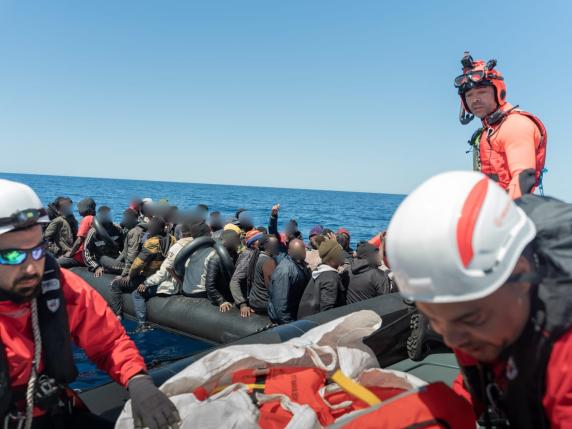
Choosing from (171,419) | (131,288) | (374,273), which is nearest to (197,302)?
(131,288)

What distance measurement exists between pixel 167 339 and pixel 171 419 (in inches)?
209

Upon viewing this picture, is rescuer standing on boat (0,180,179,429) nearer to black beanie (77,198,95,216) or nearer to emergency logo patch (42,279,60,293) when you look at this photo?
emergency logo patch (42,279,60,293)

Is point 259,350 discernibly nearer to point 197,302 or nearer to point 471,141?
point 471,141

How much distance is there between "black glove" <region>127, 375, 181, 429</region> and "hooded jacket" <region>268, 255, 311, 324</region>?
364 centimetres

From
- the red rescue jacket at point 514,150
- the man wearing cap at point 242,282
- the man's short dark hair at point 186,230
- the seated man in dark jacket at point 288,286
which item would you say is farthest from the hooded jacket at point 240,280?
the red rescue jacket at point 514,150

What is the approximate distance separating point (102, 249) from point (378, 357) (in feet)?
24.1

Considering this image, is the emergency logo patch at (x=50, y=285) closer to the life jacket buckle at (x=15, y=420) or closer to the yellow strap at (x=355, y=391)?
the life jacket buckle at (x=15, y=420)

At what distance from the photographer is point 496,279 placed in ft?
3.37

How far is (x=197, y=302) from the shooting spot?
703 centimetres

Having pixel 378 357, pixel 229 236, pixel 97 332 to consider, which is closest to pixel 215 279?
pixel 229 236

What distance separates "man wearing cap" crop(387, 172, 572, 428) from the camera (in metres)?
1.02

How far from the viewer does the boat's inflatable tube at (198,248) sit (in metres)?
6.80

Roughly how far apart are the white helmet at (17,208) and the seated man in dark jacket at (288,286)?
12.9 feet

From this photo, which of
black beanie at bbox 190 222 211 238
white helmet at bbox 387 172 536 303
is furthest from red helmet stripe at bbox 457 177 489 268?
black beanie at bbox 190 222 211 238
